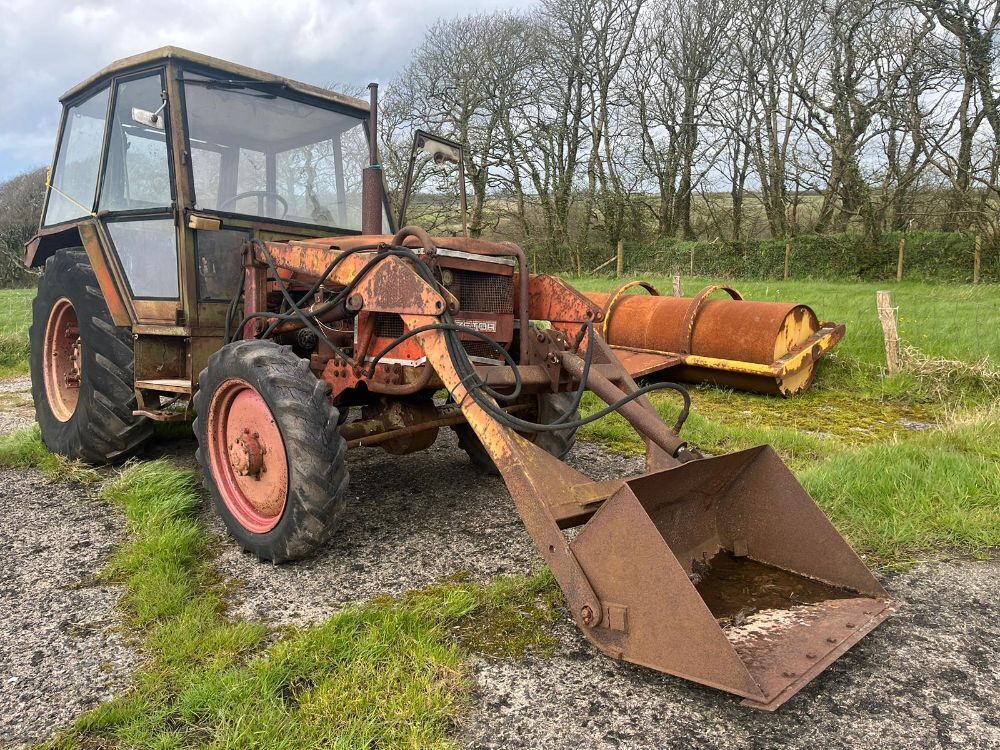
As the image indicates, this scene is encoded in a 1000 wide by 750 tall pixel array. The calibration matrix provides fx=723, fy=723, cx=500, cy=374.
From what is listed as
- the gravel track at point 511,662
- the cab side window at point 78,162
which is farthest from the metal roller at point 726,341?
the cab side window at point 78,162

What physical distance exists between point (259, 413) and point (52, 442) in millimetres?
2321

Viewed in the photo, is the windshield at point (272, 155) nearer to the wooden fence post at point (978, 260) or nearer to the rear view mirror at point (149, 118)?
the rear view mirror at point (149, 118)

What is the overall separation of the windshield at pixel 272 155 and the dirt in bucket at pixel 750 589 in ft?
10.4

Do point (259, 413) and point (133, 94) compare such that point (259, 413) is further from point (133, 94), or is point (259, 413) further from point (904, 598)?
point (904, 598)

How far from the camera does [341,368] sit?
3.46 metres

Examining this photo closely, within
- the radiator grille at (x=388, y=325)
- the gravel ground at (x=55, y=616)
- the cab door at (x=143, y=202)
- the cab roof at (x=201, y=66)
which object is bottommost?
the gravel ground at (x=55, y=616)

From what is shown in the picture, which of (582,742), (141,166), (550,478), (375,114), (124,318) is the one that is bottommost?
(582,742)

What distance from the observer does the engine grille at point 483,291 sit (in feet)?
11.5

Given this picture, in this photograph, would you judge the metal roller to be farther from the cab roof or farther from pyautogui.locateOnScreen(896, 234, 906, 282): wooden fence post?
pyautogui.locateOnScreen(896, 234, 906, 282): wooden fence post

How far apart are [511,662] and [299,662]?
0.68 meters

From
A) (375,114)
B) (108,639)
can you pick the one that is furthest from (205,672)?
(375,114)

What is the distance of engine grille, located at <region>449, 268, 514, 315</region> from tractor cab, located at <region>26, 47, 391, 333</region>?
1.41 meters

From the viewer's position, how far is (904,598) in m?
2.80

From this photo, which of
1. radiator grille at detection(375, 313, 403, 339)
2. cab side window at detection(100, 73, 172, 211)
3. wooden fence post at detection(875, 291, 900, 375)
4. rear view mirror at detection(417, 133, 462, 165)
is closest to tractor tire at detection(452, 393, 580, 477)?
radiator grille at detection(375, 313, 403, 339)
